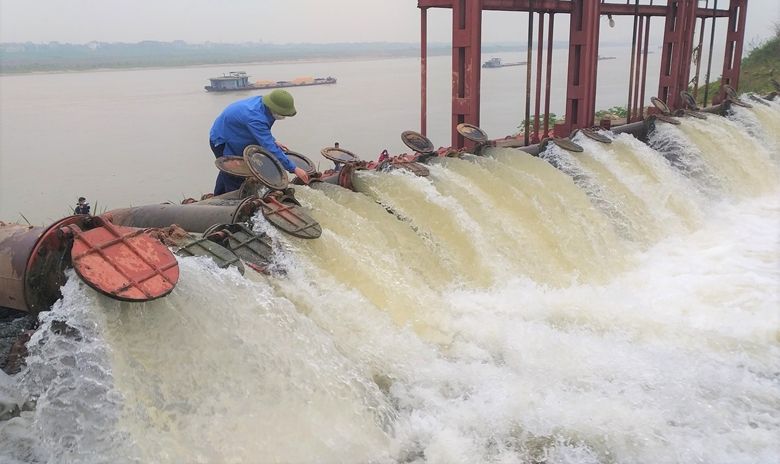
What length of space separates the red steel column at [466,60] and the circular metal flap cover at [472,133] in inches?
23.1

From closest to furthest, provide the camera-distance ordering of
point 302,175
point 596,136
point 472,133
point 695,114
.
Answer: point 302,175 < point 472,133 < point 596,136 < point 695,114

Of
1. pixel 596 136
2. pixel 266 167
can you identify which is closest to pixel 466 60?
pixel 596 136

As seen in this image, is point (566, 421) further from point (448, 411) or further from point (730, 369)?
point (730, 369)

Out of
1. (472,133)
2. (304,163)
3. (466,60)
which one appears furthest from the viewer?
(466,60)

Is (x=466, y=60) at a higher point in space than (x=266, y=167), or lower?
higher

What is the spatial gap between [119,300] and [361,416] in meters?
1.48

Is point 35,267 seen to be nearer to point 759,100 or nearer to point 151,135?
point 759,100

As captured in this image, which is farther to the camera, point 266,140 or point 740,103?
point 740,103

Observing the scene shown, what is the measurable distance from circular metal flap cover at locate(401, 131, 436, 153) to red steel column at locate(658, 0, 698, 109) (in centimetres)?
826

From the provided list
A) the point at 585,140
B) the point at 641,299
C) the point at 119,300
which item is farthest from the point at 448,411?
the point at 585,140

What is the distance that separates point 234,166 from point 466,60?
13.7ft

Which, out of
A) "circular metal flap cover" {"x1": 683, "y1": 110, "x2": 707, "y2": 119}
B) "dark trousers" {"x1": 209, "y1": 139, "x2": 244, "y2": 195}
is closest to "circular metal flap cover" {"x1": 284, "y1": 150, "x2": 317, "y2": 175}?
"dark trousers" {"x1": 209, "y1": 139, "x2": 244, "y2": 195}

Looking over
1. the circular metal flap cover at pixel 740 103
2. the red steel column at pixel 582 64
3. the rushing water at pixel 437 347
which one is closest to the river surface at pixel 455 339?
the rushing water at pixel 437 347

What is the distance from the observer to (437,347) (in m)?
4.45
